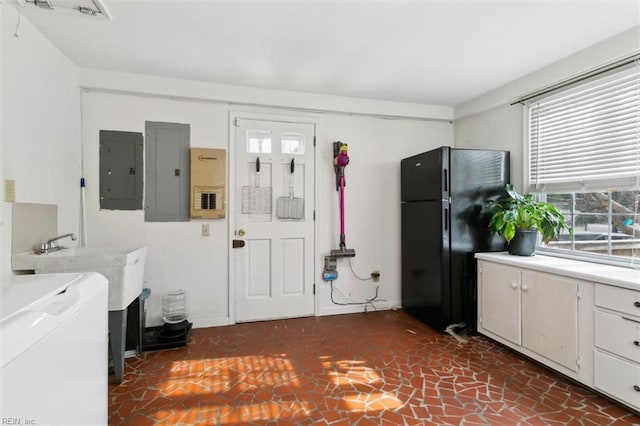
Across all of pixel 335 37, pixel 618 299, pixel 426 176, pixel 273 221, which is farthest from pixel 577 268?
pixel 273 221

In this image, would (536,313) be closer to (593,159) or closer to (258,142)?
(593,159)

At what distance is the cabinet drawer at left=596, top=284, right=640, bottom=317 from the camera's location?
1724 millimetres

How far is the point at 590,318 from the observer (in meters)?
1.94

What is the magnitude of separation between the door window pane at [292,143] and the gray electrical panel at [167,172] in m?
0.99

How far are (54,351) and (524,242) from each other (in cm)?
310

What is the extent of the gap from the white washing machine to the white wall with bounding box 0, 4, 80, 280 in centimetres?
118

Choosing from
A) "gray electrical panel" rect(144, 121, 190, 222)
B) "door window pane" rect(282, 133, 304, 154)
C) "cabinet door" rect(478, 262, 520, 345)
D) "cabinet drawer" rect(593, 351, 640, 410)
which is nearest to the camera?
"cabinet drawer" rect(593, 351, 640, 410)

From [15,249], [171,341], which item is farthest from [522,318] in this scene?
[15,249]

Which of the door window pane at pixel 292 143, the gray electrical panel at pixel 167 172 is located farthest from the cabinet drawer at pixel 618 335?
the gray electrical panel at pixel 167 172

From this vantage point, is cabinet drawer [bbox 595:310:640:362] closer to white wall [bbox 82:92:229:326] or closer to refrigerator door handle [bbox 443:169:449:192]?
refrigerator door handle [bbox 443:169:449:192]

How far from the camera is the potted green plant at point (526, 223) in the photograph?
252cm

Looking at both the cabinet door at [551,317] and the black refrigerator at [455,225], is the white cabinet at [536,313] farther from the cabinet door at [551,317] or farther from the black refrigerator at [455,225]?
the black refrigerator at [455,225]

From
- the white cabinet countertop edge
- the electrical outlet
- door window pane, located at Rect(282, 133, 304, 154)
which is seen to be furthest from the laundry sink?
the white cabinet countertop edge

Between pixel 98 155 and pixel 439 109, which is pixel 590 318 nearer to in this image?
pixel 439 109
